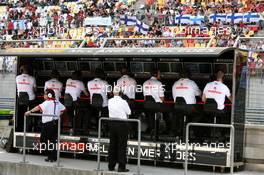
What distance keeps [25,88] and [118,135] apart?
146 inches

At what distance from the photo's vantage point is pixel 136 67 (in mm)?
13055

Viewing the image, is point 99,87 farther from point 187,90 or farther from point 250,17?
point 250,17

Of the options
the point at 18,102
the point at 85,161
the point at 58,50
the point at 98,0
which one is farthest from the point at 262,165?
the point at 98,0

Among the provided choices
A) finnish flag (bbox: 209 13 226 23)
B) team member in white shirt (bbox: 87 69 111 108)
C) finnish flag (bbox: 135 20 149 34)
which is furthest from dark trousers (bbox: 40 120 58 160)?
finnish flag (bbox: 135 20 149 34)

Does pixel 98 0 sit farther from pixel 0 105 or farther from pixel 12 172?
pixel 12 172

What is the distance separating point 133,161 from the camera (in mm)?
12461

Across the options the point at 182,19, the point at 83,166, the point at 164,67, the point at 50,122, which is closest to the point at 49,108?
the point at 50,122

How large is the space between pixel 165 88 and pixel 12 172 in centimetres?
367

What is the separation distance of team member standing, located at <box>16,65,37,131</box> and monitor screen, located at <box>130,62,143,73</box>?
246 centimetres

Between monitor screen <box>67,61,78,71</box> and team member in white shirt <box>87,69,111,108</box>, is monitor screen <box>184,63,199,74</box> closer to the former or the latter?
team member in white shirt <box>87,69,111,108</box>

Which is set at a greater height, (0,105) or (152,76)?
(152,76)

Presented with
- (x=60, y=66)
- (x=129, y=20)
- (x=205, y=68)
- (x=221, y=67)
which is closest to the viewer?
(x=221, y=67)

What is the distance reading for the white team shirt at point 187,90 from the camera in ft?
38.5

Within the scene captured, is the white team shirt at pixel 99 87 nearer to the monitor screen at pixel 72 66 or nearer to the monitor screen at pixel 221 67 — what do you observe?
the monitor screen at pixel 72 66
